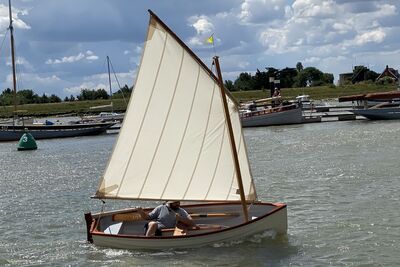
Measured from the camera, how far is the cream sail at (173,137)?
18766mm

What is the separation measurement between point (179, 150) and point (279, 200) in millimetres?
9710

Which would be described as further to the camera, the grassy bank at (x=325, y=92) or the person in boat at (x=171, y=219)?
the grassy bank at (x=325, y=92)

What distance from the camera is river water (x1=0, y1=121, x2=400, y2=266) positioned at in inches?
733

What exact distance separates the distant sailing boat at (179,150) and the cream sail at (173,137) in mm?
28

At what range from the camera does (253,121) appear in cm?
7994

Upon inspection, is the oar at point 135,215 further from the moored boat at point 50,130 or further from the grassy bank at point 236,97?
the grassy bank at point 236,97

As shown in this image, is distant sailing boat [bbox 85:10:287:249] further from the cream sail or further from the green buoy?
the green buoy

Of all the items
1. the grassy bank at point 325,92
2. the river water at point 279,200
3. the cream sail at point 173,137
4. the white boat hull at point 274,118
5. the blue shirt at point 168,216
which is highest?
the cream sail at point 173,137

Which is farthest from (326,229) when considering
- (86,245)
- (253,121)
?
(253,121)

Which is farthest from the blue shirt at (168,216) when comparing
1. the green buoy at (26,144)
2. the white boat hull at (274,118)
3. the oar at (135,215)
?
the white boat hull at (274,118)

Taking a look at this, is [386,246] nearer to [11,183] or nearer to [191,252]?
[191,252]

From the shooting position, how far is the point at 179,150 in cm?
1941

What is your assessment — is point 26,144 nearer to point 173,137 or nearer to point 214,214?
point 214,214

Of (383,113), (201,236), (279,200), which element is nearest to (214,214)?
Result: (201,236)
